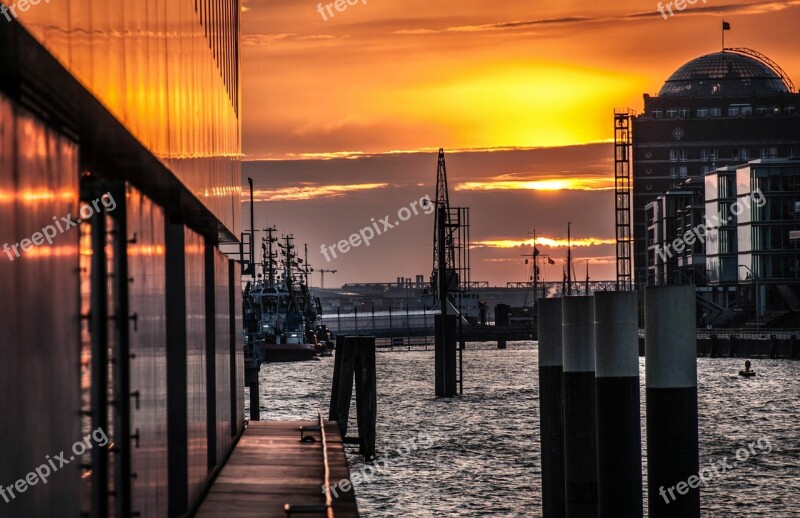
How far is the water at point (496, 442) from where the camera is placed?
31.8 m

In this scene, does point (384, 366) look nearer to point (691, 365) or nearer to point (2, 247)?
point (691, 365)

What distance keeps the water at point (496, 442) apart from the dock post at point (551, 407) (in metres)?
8.64

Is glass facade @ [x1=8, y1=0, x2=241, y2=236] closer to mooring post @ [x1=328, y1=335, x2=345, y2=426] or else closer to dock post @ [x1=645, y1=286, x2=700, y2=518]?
dock post @ [x1=645, y1=286, x2=700, y2=518]

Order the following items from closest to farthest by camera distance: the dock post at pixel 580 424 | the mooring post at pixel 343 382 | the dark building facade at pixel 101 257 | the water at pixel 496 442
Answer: the dark building facade at pixel 101 257 < the dock post at pixel 580 424 < the mooring post at pixel 343 382 < the water at pixel 496 442

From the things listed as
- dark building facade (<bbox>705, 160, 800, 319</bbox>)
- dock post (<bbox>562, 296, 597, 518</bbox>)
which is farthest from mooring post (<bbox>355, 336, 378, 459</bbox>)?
dark building facade (<bbox>705, 160, 800, 319</bbox>)

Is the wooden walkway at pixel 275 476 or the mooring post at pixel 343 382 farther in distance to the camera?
the mooring post at pixel 343 382

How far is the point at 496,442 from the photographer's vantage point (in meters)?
46.6

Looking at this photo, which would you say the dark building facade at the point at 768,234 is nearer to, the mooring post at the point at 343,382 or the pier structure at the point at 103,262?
the mooring post at the point at 343,382

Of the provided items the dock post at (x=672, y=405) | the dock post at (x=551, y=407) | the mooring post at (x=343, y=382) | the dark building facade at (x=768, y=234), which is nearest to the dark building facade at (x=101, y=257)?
the dock post at (x=672, y=405)

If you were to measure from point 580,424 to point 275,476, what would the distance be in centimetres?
420

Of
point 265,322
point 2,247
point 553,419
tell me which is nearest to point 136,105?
point 2,247

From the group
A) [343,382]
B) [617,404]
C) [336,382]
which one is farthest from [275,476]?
[336,382]

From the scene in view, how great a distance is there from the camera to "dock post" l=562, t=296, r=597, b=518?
59.1ft

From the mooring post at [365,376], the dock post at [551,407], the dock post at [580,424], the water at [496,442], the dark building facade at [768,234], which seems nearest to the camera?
the dock post at [580,424]
